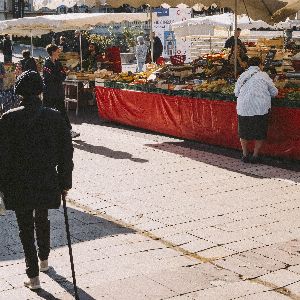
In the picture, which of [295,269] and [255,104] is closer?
[295,269]

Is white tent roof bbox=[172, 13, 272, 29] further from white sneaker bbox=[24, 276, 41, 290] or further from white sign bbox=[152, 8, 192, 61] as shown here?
white sneaker bbox=[24, 276, 41, 290]

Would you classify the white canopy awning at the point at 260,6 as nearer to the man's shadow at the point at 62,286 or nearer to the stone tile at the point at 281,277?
the stone tile at the point at 281,277

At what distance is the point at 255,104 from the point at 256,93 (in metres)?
0.18

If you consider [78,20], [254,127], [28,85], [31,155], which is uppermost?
[78,20]

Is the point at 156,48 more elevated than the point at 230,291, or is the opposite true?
the point at 156,48

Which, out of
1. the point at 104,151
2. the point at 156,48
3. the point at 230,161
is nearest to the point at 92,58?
the point at 156,48

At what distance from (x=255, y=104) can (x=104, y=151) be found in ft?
10.5

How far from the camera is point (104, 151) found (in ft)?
41.9

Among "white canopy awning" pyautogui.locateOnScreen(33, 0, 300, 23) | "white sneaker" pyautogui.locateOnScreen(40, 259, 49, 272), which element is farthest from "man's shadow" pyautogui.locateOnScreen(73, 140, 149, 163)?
"white sneaker" pyautogui.locateOnScreen(40, 259, 49, 272)

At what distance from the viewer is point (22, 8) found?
215 feet

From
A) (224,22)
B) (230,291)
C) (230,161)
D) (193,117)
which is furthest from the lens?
(224,22)

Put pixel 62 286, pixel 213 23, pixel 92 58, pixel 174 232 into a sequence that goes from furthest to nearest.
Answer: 1. pixel 213 23
2. pixel 92 58
3. pixel 174 232
4. pixel 62 286

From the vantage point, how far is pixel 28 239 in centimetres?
570

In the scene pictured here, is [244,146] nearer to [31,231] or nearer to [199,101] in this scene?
[199,101]
